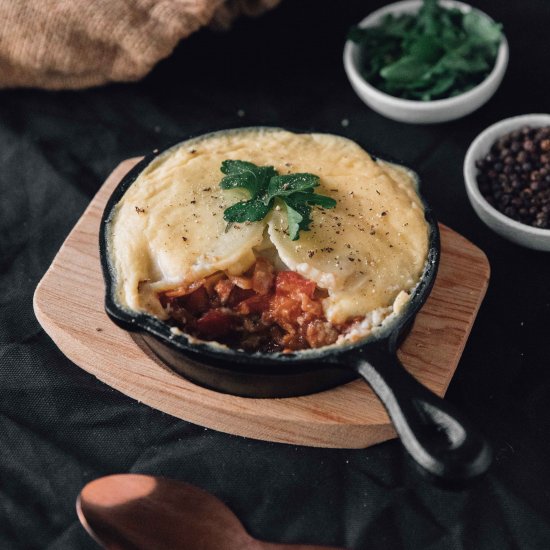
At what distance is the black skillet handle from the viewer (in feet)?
6.61

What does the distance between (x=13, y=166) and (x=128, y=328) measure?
1605 millimetres

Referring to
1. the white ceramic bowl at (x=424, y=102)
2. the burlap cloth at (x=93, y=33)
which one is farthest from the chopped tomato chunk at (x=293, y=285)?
the burlap cloth at (x=93, y=33)

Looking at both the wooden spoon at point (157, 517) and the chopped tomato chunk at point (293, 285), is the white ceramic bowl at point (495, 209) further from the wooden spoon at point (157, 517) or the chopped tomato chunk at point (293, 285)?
the wooden spoon at point (157, 517)

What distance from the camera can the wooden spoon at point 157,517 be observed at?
2342mm

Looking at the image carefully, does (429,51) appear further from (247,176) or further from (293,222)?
(293,222)

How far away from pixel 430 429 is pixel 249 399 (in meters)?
0.68

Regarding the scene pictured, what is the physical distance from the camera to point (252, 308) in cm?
256

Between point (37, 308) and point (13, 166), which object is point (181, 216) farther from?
point (13, 166)

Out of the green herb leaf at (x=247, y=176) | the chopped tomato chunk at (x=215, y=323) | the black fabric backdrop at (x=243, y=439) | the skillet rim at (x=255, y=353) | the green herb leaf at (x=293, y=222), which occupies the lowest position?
the black fabric backdrop at (x=243, y=439)

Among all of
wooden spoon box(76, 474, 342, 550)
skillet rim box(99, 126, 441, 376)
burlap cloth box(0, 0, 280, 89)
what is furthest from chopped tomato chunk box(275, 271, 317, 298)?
burlap cloth box(0, 0, 280, 89)

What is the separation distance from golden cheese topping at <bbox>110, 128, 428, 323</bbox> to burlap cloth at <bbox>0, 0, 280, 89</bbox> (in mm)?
972

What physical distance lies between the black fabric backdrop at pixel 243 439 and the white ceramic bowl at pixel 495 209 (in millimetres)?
87

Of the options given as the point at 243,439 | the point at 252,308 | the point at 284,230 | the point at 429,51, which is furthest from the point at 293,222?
the point at 429,51

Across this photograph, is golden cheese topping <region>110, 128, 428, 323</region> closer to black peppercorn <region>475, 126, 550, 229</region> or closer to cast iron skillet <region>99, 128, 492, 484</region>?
cast iron skillet <region>99, 128, 492, 484</region>
